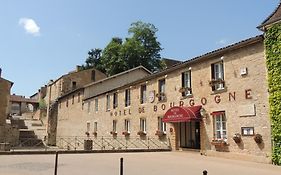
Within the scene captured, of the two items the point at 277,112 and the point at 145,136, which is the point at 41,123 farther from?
the point at 277,112

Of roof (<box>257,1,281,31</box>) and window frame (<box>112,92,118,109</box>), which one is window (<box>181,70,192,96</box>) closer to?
roof (<box>257,1,281,31</box>)

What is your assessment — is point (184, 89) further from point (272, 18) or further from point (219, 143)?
point (272, 18)

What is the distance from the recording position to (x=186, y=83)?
18984 mm

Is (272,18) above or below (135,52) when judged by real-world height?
below

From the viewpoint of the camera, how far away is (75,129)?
3669cm

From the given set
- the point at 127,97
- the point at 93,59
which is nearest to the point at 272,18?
the point at 127,97

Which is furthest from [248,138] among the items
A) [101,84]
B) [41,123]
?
[41,123]

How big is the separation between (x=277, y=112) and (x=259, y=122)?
3.53 ft

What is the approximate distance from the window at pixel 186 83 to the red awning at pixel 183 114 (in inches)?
47.3

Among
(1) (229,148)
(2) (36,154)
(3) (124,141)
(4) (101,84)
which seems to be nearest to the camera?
(1) (229,148)

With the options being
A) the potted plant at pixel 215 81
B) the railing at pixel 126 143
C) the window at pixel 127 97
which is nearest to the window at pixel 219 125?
the potted plant at pixel 215 81

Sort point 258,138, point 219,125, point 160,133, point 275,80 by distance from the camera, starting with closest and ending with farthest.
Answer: point 275,80
point 258,138
point 219,125
point 160,133

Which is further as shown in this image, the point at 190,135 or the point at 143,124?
the point at 143,124

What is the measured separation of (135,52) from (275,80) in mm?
32241
